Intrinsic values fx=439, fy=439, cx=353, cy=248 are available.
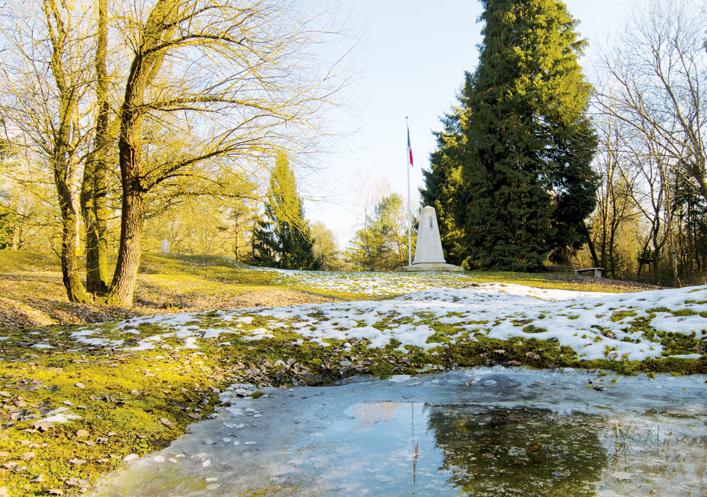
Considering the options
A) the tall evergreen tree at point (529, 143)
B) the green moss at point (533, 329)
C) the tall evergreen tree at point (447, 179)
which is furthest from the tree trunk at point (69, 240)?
the tall evergreen tree at point (447, 179)

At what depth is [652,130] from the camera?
62.7 ft

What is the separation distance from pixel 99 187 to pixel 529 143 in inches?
899

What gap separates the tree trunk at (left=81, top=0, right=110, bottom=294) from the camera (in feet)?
26.5

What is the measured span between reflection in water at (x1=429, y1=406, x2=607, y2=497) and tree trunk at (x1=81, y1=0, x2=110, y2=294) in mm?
7657

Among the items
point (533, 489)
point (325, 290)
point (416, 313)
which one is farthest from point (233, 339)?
point (325, 290)

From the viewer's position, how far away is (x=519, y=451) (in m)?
2.88

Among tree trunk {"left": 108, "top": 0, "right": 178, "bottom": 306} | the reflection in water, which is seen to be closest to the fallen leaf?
the reflection in water

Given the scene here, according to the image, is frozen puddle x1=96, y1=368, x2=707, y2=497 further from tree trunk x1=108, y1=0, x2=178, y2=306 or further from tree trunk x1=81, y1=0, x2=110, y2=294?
tree trunk x1=81, y1=0, x2=110, y2=294

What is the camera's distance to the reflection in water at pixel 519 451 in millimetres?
2391

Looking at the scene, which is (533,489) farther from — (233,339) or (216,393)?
(233,339)

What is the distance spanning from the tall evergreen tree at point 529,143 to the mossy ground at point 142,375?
19975 millimetres

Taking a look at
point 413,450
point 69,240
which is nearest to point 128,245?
point 69,240

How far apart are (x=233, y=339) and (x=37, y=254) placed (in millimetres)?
22048

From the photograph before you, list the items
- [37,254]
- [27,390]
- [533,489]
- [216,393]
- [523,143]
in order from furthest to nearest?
[523,143], [37,254], [216,393], [27,390], [533,489]
